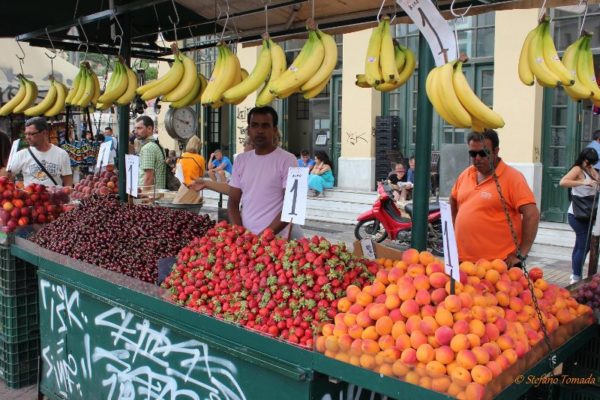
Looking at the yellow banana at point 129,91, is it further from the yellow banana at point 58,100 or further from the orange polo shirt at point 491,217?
the orange polo shirt at point 491,217

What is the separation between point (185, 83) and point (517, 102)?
775cm

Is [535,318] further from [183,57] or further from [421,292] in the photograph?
[183,57]

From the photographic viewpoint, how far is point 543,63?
2482mm

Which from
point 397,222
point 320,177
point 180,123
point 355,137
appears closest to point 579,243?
point 397,222

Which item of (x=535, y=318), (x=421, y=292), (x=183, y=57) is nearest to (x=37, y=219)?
(x=183, y=57)

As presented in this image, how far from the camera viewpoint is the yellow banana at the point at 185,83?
12.0 ft

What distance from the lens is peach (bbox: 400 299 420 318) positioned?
206 centimetres

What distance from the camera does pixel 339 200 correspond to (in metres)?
11.9

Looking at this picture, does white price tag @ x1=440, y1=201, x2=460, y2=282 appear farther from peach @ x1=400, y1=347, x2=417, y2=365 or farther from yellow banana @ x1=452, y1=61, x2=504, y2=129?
yellow banana @ x1=452, y1=61, x2=504, y2=129

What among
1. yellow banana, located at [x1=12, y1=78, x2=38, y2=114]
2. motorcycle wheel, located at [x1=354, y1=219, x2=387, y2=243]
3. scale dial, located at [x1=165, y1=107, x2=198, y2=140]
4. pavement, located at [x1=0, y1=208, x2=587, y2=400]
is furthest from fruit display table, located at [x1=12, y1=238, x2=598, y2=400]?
scale dial, located at [x1=165, y1=107, x2=198, y2=140]

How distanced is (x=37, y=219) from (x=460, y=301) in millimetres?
3720

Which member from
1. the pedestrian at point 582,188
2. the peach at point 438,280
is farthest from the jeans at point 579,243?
the peach at point 438,280

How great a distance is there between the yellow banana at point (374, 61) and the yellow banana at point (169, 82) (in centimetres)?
147

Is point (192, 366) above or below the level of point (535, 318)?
below
